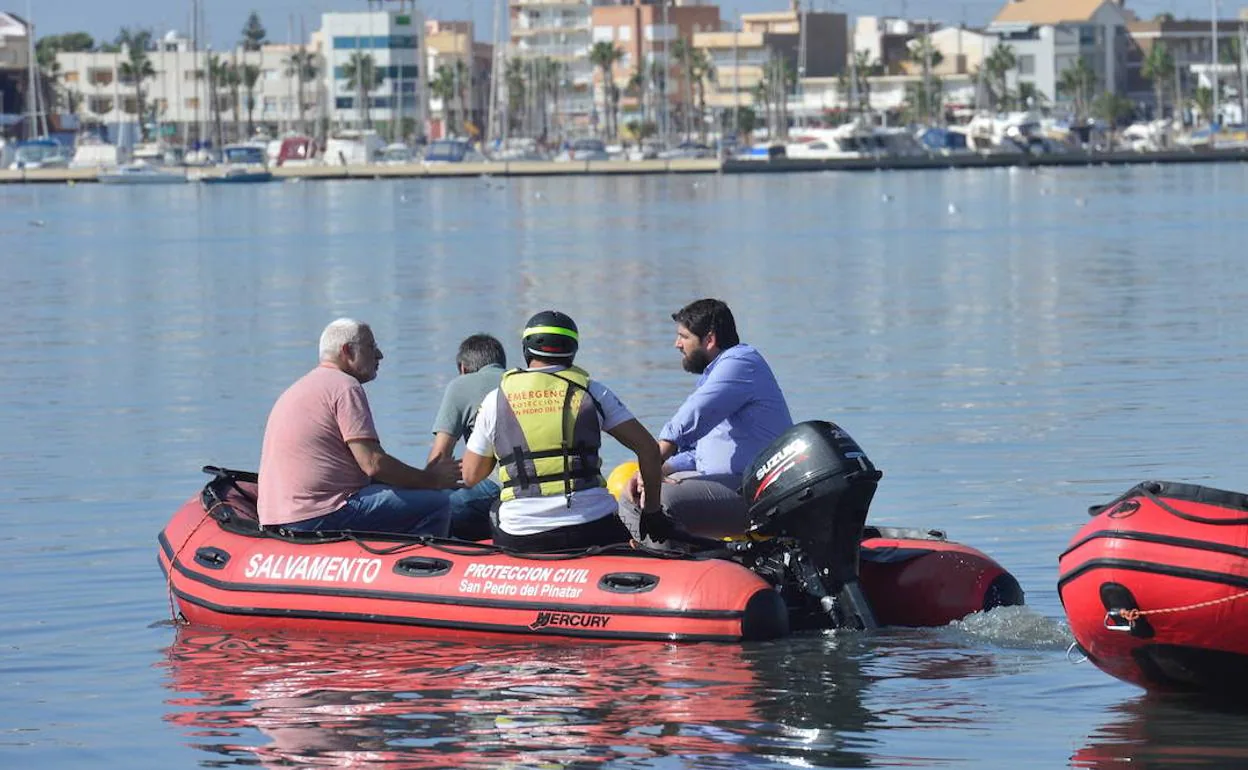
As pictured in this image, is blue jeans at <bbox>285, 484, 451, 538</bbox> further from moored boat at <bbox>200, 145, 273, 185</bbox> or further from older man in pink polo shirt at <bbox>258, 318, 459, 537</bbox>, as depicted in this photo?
moored boat at <bbox>200, 145, 273, 185</bbox>

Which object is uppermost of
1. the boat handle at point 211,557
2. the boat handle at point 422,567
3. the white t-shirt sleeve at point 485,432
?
the white t-shirt sleeve at point 485,432

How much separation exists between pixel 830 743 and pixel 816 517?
4.88 ft

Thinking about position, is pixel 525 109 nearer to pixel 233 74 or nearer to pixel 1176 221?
pixel 233 74

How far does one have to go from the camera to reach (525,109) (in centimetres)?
16888

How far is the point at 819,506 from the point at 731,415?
43.0 inches

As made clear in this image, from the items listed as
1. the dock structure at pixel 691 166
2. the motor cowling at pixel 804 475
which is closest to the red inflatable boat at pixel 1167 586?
the motor cowling at pixel 804 475

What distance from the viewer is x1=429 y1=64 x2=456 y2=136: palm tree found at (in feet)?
561

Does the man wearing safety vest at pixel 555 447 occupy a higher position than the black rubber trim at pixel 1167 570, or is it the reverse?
the man wearing safety vest at pixel 555 447

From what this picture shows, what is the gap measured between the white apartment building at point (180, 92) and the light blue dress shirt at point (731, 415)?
158412 millimetres

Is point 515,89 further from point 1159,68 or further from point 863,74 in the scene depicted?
point 1159,68

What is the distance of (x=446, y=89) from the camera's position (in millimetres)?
172750

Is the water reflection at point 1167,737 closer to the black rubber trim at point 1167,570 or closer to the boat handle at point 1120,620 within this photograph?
the boat handle at point 1120,620

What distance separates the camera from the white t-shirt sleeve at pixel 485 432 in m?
10.6

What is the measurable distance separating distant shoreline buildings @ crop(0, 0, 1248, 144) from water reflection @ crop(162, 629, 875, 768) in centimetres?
14236
